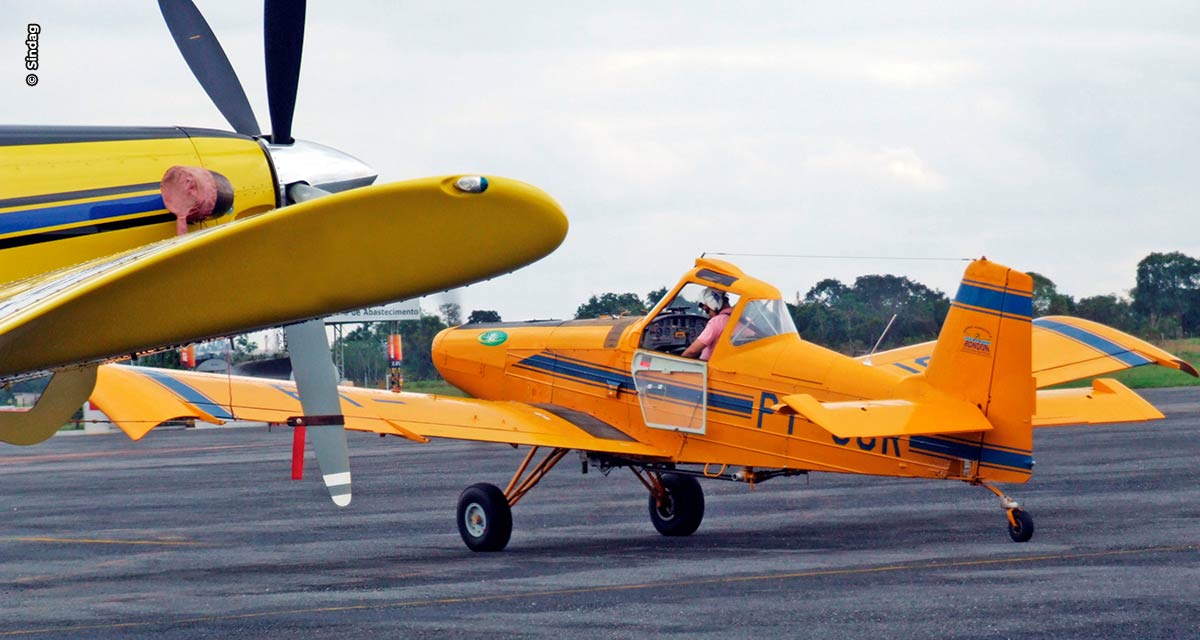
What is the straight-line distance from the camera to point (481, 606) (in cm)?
980

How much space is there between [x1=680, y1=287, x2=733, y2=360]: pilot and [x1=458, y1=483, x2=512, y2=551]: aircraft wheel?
215 cm

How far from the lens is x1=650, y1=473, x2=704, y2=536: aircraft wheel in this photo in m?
14.2

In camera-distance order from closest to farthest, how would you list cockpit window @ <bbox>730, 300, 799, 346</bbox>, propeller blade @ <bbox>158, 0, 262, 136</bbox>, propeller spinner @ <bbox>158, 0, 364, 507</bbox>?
1. propeller spinner @ <bbox>158, 0, 364, 507</bbox>
2. propeller blade @ <bbox>158, 0, 262, 136</bbox>
3. cockpit window @ <bbox>730, 300, 799, 346</bbox>

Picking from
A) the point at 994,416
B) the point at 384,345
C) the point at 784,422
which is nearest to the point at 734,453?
the point at 784,422

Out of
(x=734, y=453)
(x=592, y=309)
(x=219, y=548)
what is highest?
(x=592, y=309)

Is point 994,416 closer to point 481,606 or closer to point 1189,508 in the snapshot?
point 1189,508

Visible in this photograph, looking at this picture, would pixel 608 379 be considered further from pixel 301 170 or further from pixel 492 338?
pixel 301 170

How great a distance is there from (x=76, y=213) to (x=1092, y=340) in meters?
11.2

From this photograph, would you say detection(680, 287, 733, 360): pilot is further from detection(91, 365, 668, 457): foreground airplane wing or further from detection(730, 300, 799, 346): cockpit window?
detection(91, 365, 668, 457): foreground airplane wing

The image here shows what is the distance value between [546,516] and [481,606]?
6.77 m

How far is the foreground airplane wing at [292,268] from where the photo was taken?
4.36m

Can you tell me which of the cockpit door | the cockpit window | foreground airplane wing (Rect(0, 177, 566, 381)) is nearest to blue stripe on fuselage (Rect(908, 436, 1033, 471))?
the cockpit window

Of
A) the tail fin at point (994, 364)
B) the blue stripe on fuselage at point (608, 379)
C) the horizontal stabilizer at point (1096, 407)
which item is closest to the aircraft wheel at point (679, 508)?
the blue stripe on fuselage at point (608, 379)

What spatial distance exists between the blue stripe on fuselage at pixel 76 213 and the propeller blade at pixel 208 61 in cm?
213
